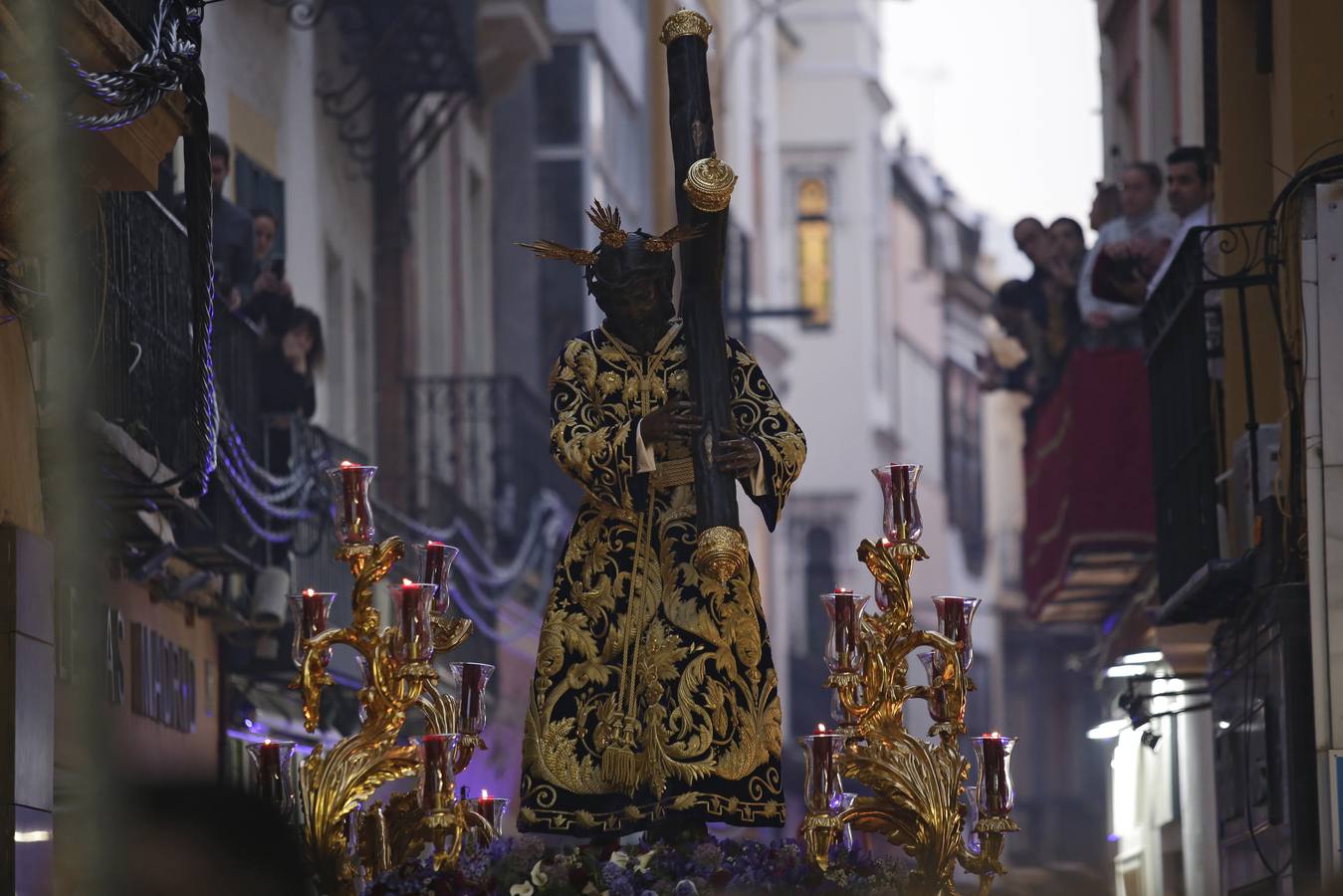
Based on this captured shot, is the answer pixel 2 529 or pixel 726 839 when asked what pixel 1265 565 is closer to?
pixel 726 839

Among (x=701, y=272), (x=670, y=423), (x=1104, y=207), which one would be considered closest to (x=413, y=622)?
(x=670, y=423)

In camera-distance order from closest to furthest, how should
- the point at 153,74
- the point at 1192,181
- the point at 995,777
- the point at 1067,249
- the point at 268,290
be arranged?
the point at 995,777, the point at 153,74, the point at 1192,181, the point at 268,290, the point at 1067,249

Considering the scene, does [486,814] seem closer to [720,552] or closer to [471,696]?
[471,696]

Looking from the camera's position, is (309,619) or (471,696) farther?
(471,696)

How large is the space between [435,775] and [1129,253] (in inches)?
377

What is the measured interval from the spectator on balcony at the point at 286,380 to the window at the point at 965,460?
37.5 m

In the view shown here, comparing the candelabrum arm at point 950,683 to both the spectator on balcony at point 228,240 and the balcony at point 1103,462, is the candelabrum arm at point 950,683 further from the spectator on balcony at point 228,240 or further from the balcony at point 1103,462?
the balcony at point 1103,462

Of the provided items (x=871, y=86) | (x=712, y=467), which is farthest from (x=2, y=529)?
(x=871, y=86)

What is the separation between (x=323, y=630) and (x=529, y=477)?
53.4 feet

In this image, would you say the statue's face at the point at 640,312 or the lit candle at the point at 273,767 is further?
the statue's face at the point at 640,312

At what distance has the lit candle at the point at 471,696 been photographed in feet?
26.9

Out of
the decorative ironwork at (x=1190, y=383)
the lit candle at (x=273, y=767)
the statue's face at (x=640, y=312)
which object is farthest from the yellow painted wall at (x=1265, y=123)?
the lit candle at (x=273, y=767)

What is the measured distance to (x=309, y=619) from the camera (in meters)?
7.82

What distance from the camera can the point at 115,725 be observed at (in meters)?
6.14
